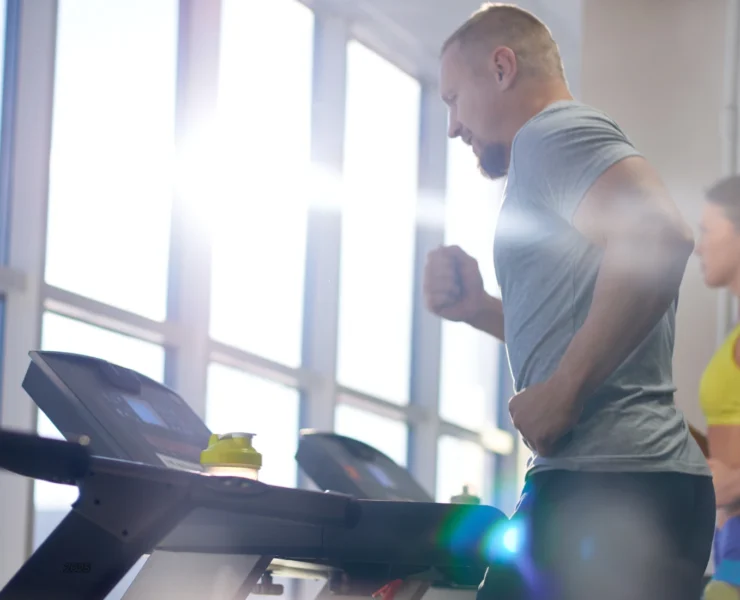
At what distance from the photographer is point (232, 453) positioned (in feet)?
5.35

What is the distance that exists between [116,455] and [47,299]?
212 centimetres

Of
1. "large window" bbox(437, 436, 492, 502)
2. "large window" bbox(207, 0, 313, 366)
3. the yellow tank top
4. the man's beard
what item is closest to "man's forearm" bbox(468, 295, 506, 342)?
the man's beard

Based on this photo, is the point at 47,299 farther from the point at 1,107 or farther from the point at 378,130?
the point at 378,130

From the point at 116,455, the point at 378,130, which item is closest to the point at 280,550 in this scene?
the point at 116,455

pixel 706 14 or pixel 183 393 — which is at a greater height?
pixel 706 14

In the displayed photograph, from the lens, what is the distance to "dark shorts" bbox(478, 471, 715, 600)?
131cm

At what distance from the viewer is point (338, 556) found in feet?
5.37

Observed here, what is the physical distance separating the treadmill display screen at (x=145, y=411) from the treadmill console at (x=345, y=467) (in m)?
0.50

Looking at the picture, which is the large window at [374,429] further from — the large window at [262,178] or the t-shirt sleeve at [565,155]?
the t-shirt sleeve at [565,155]

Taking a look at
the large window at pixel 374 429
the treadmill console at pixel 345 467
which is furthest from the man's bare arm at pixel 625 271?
the large window at pixel 374 429

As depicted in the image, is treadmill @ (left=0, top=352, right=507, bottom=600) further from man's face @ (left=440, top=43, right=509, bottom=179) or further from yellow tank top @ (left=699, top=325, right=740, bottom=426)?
yellow tank top @ (left=699, top=325, right=740, bottom=426)

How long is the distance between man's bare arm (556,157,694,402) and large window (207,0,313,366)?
10.7 feet

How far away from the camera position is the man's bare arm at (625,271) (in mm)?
1323

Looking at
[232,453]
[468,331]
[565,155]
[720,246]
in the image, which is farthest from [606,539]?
[468,331]
